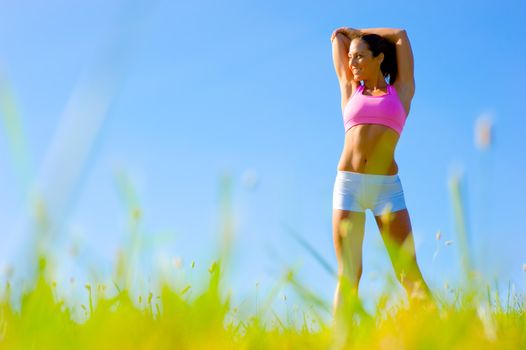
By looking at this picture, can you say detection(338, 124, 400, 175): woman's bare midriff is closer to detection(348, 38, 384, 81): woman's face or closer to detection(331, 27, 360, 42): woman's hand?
detection(348, 38, 384, 81): woman's face

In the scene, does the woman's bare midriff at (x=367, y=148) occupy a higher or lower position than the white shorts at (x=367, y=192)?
higher

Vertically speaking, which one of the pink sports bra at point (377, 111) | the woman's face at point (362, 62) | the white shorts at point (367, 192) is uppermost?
the woman's face at point (362, 62)

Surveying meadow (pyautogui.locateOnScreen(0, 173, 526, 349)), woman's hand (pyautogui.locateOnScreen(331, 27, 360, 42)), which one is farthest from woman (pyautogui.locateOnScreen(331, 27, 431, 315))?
meadow (pyautogui.locateOnScreen(0, 173, 526, 349))

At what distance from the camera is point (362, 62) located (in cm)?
502

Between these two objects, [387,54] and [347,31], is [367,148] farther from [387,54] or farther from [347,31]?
[347,31]

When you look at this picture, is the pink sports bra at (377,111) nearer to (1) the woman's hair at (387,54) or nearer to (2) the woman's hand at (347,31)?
(1) the woman's hair at (387,54)

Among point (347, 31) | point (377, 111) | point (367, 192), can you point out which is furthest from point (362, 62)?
point (367, 192)

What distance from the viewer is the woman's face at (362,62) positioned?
16.5 ft

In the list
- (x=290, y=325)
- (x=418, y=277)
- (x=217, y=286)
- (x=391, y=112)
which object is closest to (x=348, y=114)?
(x=391, y=112)

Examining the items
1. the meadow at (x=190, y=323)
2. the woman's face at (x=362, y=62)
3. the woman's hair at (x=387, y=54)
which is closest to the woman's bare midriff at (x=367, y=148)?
the woman's face at (x=362, y=62)

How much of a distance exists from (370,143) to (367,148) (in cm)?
5

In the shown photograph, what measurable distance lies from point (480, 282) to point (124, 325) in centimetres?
97

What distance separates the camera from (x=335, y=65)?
5.41 m

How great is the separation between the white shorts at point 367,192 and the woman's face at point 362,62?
3.26 ft
